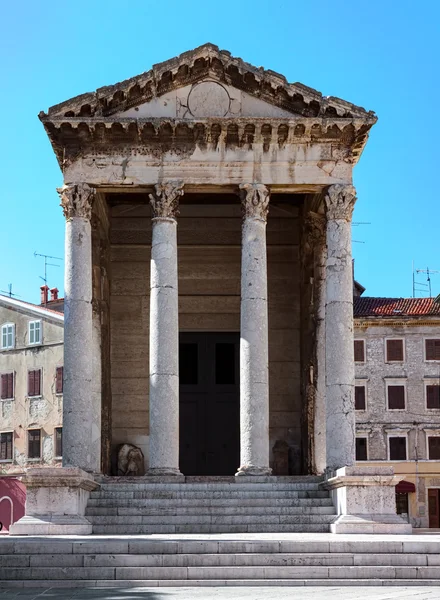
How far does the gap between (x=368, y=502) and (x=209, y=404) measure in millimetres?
9400

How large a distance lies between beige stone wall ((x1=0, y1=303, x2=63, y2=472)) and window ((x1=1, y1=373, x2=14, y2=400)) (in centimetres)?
23

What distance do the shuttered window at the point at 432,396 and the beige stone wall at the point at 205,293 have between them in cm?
2792

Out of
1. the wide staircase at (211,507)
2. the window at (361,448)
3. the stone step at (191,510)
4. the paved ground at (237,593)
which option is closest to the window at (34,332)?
the window at (361,448)

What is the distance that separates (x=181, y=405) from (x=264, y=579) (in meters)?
14.9

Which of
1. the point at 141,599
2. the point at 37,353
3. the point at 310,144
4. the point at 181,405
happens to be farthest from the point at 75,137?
the point at 37,353

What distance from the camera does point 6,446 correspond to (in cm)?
5997

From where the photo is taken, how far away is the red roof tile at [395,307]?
6062cm

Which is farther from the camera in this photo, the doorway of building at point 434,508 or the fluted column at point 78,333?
the doorway of building at point 434,508

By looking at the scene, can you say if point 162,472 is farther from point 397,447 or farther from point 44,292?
point 44,292

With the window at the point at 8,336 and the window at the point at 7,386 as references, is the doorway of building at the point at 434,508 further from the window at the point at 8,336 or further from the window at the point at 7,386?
the window at the point at 8,336

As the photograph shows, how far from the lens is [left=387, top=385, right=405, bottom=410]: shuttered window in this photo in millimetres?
60188

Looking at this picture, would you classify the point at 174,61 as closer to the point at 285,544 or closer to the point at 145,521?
the point at 145,521

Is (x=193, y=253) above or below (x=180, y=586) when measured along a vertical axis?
above

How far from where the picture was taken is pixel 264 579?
62.7ft
